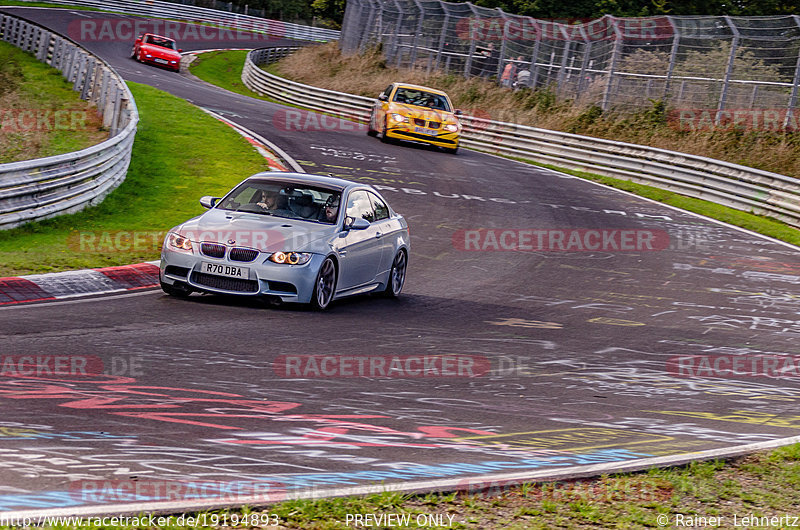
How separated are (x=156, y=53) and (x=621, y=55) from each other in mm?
24263

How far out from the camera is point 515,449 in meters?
5.92

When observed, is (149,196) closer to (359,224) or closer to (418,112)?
(359,224)

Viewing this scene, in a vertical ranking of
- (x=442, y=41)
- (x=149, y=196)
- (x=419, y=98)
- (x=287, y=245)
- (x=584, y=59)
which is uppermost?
(x=442, y=41)

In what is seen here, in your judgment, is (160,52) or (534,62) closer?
(534,62)

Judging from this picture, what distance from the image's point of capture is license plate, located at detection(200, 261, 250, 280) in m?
10.5

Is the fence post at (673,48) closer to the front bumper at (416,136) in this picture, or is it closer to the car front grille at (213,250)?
the front bumper at (416,136)

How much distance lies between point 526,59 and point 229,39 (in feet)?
126

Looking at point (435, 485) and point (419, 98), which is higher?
point (419, 98)

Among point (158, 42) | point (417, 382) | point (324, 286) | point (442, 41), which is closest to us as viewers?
point (417, 382)

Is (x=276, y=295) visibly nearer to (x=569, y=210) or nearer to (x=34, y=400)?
(x=34, y=400)

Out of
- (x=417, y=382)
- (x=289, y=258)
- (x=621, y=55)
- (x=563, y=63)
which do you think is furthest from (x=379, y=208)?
(x=563, y=63)

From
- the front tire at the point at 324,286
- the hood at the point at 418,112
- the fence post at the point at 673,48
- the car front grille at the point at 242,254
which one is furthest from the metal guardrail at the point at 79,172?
the fence post at the point at 673,48

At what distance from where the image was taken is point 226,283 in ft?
34.7

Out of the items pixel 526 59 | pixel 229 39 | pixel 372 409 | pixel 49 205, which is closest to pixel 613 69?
pixel 526 59
